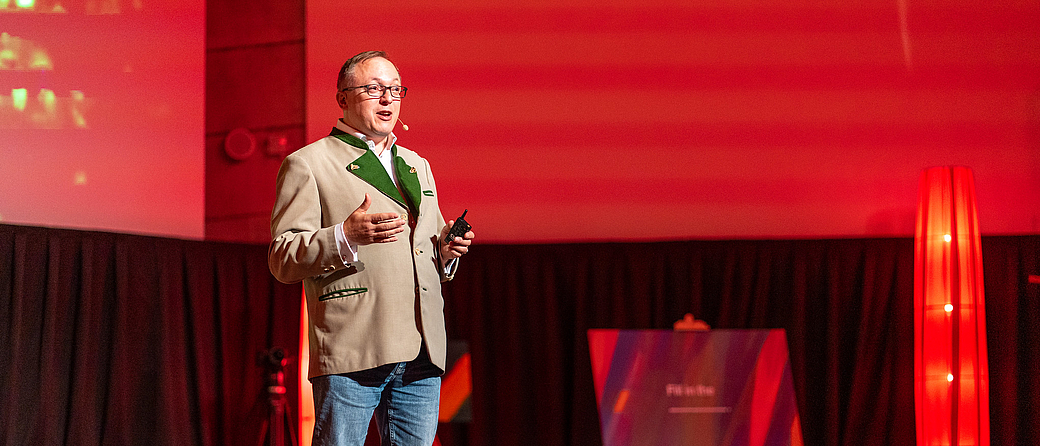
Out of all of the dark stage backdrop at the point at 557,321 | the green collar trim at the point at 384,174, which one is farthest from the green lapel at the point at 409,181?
the dark stage backdrop at the point at 557,321

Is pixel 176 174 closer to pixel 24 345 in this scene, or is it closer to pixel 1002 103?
pixel 24 345

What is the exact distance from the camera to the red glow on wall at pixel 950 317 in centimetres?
335

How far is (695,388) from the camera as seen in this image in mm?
3588

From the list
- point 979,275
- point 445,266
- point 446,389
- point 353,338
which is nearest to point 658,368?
point 446,389

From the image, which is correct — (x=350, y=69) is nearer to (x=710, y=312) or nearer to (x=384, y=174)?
(x=384, y=174)

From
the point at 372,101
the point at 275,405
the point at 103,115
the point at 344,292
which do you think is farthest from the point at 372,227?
the point at 103,115

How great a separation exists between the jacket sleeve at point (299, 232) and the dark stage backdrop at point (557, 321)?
201 centimetres

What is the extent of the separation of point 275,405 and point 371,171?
76.8 inches

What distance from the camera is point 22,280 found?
11.1ft

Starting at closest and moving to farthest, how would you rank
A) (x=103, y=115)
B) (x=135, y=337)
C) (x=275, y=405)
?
(x=275, y=405) → (x=135, y=337) → (x=103, y=115)

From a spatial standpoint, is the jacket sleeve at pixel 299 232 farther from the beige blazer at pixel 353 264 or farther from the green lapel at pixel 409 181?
the green lapel at pixel 409 181

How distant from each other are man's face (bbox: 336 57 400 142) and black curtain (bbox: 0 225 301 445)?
1985 millimetres

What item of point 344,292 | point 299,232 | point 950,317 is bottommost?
point 950,317

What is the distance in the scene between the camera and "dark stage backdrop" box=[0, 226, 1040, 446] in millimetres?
3633
